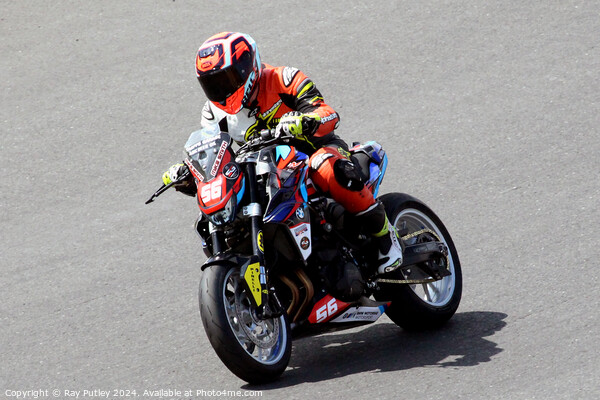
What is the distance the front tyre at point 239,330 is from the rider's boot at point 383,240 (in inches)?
35.2

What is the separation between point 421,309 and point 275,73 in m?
1.78

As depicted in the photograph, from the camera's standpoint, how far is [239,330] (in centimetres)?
585

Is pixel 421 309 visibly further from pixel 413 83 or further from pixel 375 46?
pixel 375 46

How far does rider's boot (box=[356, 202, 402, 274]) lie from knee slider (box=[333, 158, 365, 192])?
26 centimetres

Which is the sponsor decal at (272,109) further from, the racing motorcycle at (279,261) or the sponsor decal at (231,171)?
the sponsor decal at (231,171)

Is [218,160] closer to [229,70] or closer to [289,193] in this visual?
[289,193]

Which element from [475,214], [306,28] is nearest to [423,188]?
[475,214]

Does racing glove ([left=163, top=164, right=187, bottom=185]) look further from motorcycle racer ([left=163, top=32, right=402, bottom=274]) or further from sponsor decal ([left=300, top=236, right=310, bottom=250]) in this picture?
sponsor decal ([left=300, top=236, right=310, bottom=250])

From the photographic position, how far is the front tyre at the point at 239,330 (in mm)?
5668

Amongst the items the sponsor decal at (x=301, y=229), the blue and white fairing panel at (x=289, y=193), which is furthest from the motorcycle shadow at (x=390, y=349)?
the sponsor decal at (x=301, y=229)

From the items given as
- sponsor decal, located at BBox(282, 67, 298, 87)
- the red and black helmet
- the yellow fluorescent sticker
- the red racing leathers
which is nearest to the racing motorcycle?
the yellow fluorescent sticker

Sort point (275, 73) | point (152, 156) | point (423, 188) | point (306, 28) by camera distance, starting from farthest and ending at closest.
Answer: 1. point (306, 28)
2. point (152, 156)
3. point (423, 188)
4. point (275, 73)

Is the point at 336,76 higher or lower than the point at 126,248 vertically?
higher

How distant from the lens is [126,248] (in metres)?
8.57
